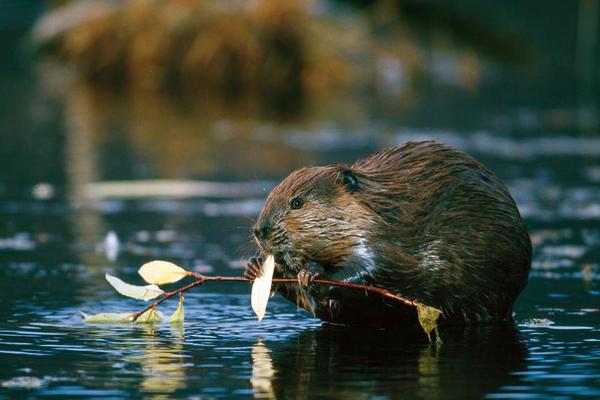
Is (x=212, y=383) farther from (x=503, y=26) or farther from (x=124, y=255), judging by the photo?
(x=503, y=26)

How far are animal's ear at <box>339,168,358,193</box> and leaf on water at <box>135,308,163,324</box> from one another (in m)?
1.09

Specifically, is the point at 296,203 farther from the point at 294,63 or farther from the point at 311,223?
Result: the point at 294,63

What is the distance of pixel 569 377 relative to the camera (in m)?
5.95

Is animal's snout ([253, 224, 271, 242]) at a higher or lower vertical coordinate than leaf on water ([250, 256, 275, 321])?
higher

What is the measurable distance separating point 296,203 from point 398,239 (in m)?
0.52

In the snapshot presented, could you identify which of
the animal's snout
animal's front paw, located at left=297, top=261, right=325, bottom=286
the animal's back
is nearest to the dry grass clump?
the animal's back

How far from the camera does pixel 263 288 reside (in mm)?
6875

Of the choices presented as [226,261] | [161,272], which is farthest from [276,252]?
[226,261]

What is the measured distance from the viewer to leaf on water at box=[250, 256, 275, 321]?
6852mm

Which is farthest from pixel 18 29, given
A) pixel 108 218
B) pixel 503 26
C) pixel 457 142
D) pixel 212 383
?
pixel 212 383

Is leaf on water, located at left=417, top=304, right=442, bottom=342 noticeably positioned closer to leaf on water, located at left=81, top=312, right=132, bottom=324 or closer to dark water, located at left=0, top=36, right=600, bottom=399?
dark water, located at left=0, top=36, right=600, bottom=399

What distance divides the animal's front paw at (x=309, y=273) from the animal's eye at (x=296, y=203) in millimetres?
283

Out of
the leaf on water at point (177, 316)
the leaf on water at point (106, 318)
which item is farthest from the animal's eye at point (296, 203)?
the leaf on water at point (106, 318)

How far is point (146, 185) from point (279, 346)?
727 cm
